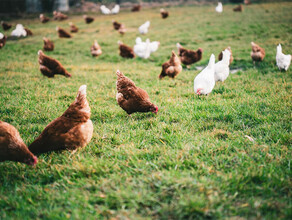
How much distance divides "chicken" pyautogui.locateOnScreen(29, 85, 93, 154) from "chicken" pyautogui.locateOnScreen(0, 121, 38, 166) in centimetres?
19

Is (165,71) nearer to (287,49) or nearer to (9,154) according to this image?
(9,154)

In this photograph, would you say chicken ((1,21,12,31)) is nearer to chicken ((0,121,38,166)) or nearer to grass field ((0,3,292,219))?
grass field ((0,3,292,219))

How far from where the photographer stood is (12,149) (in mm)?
2467

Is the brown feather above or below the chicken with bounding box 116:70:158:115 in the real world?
above

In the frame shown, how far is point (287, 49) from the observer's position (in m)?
8.34

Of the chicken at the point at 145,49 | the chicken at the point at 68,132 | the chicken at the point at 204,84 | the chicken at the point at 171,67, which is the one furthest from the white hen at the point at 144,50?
the chicken at the point at 68,132

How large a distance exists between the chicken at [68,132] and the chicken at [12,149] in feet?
0.63

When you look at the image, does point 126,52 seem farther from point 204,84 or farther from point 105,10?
point 105,10

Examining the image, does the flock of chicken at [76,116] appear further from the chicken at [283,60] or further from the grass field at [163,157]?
the grass field at [163,157]

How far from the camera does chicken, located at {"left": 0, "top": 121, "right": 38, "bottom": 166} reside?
8.06ft

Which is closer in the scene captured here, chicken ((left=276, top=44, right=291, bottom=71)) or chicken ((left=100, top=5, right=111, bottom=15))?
chicken ((left=276, top=44, right=291, bottom=71))

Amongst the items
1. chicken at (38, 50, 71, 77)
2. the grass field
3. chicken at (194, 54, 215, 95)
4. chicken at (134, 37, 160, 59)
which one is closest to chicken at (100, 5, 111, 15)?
chicken at (134, 37, 160, 59)

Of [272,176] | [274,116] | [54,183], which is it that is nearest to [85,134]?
[54,183]

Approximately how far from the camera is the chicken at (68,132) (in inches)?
106
